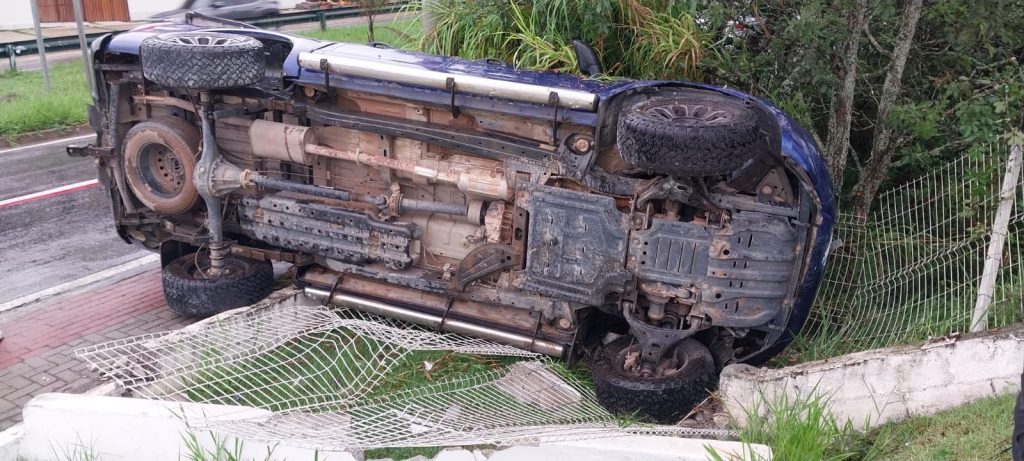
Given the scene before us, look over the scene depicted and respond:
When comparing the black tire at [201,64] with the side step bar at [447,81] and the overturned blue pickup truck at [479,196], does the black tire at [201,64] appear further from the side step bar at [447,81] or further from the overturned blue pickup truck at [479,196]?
the side step bar at [447,81]

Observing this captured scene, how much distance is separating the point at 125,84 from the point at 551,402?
11.6 feet

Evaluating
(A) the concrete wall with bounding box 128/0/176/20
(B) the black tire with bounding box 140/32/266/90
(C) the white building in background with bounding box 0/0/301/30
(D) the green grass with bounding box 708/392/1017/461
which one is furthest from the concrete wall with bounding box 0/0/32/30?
(D) the green grass with bounding box 708/392/1017/461

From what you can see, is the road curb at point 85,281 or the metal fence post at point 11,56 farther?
the metal fence post at point 11,56

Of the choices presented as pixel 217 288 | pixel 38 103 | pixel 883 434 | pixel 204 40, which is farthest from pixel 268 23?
pixel 883 434

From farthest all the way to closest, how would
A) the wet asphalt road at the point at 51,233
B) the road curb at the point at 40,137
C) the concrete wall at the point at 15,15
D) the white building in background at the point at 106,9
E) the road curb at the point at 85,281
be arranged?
the white building in background at the point at 106,9 < the concrete wall at the point at 15,15 < the road curb at the point at 40,137 < the wet asphalt road at the point at 51,233 < the road curb at the point at 85,281

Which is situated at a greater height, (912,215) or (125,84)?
(125,84)

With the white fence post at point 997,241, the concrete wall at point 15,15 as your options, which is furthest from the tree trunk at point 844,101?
the concrete wall at point 15,15

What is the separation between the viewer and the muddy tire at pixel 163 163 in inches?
225

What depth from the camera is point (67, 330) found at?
5.79 meters

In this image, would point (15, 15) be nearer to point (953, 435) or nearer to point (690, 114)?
point (690, 114)

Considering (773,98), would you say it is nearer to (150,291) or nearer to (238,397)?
(238,397)

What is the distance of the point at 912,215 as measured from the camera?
5402 mm

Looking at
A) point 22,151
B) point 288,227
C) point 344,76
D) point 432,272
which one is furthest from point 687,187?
point 22,151

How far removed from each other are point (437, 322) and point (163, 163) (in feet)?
7.21
